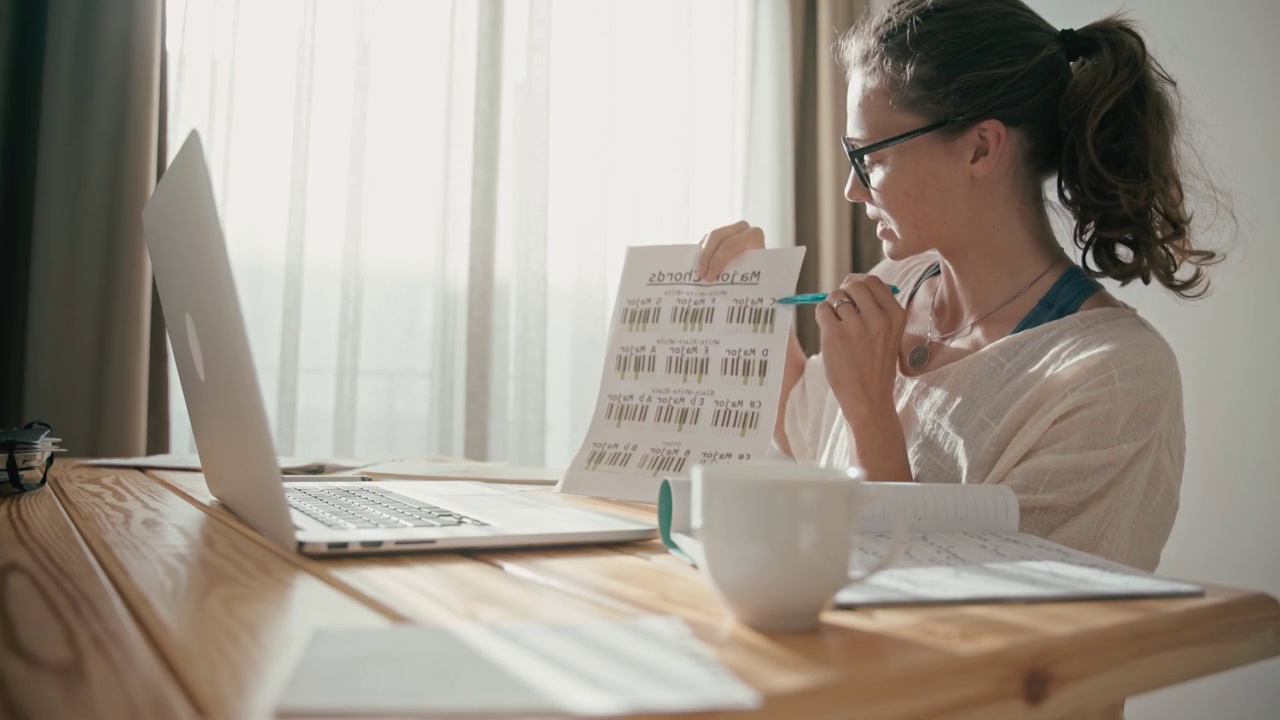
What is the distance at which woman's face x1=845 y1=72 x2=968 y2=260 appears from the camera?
1.24 meters

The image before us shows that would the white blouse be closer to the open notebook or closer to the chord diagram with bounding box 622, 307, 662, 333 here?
the open notebook

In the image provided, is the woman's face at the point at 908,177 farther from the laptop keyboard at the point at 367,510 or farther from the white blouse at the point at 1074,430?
the laptop keyboard at the point at 367,510

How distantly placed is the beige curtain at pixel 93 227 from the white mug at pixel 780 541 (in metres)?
2.08

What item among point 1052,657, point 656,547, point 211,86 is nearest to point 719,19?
point 211,86

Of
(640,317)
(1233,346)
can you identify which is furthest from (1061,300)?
(1233,346)

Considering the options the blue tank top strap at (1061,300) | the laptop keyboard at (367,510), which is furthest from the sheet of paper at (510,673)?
the blue tank top strap at (1061,300)

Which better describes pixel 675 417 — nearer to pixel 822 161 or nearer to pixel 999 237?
pixel 999 237

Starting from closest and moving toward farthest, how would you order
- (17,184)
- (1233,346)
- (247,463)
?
(247,463) → (1233,346) → (17,184)

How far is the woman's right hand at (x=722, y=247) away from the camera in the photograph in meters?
1.14

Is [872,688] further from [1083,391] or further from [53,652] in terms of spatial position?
[1083,391]

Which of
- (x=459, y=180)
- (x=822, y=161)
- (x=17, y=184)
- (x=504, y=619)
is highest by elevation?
(x=822, y=161)

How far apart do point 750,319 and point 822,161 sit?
2177 millimetres

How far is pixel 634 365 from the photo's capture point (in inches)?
45.8

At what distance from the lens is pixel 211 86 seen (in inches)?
93.8
